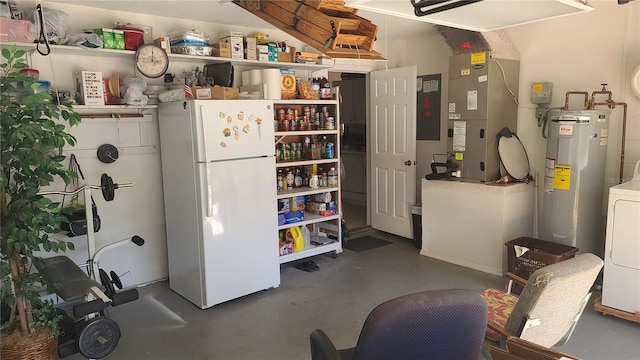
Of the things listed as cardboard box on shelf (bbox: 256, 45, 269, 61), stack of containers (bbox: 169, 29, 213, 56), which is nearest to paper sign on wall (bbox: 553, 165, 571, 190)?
cardboard box on shelf (bbox: 256, 45, 269, 61)

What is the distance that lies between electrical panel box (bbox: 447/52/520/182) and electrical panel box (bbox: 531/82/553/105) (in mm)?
221

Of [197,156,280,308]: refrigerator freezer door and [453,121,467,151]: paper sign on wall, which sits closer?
[197,156,280,308]: refrigerator freezer door

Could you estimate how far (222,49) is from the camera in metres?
4.20

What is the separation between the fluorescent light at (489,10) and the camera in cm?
191

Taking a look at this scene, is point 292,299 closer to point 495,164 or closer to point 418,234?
point 418,234

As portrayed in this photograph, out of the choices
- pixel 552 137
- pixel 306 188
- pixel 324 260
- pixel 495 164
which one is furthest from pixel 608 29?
pixel 324 260

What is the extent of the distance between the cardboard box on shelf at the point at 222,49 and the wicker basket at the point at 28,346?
2663 millimetres

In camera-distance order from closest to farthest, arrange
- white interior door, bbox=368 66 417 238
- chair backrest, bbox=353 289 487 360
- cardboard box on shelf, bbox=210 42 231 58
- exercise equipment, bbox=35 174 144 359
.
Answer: chair backrest, bbox=353 289 487 360
exercise equipment, bbox=35 174 144 359
cardboard box on shelf, bbox=210 42 231 58
white interior door, bbox=368 66 417 238

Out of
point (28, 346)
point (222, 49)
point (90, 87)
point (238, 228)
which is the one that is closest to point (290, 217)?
point (238, 228)

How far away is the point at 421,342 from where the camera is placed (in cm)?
164

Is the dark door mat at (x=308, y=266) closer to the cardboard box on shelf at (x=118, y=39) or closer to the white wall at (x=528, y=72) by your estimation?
the white wall at (x=528, y=72)

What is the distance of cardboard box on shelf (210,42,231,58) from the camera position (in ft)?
13.8

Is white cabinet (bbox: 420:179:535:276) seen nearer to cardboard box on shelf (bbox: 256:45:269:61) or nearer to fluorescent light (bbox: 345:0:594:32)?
cardboard box on shelf (bbox: 256:45:269:61)

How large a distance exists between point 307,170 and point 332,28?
8.55ft
